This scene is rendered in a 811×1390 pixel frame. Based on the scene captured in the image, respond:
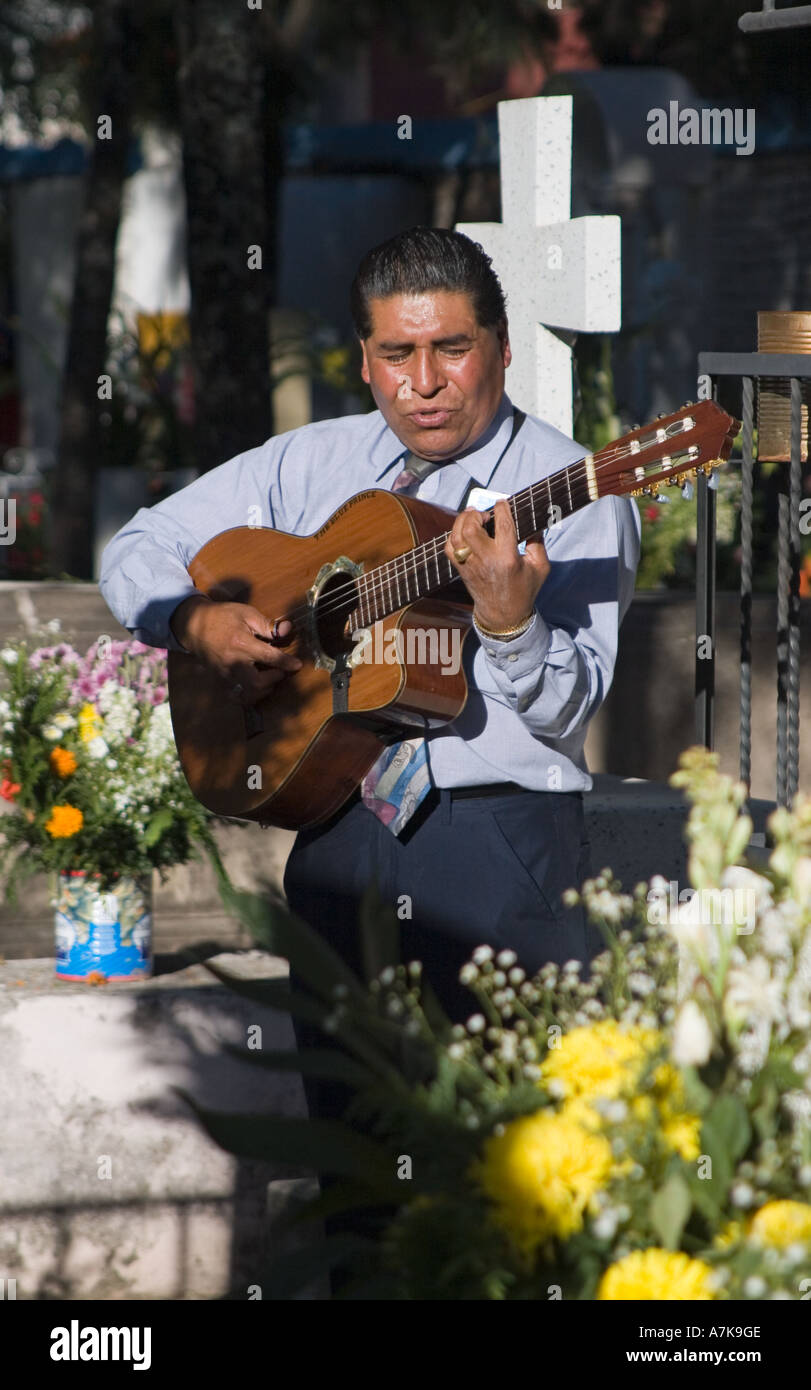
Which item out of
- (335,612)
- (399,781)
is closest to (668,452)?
(399,781)

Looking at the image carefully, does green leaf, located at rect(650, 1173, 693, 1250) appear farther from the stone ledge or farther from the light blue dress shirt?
the stone ledge

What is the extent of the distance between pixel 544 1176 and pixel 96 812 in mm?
2614

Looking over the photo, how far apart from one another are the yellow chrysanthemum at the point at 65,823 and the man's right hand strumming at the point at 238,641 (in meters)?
0.82

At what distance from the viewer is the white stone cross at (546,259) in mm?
4168

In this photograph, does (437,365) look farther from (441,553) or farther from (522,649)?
(522,649)

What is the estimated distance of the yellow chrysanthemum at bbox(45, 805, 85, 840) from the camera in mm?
3715

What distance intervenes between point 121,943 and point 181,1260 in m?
0.67

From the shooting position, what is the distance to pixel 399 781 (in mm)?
2707

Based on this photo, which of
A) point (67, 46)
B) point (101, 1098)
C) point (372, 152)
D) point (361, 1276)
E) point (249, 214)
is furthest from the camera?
point (372, 152)

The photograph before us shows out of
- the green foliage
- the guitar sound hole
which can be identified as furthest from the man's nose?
the green foliage

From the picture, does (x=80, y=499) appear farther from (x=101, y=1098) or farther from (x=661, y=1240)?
(x=661, y=1240)

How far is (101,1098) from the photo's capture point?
140 inches

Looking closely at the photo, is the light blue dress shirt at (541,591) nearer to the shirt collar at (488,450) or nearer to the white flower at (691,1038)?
the shirt collar at (488,450)

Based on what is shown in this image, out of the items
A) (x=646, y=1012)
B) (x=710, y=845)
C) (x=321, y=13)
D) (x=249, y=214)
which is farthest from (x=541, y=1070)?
(x=321, y=13)
